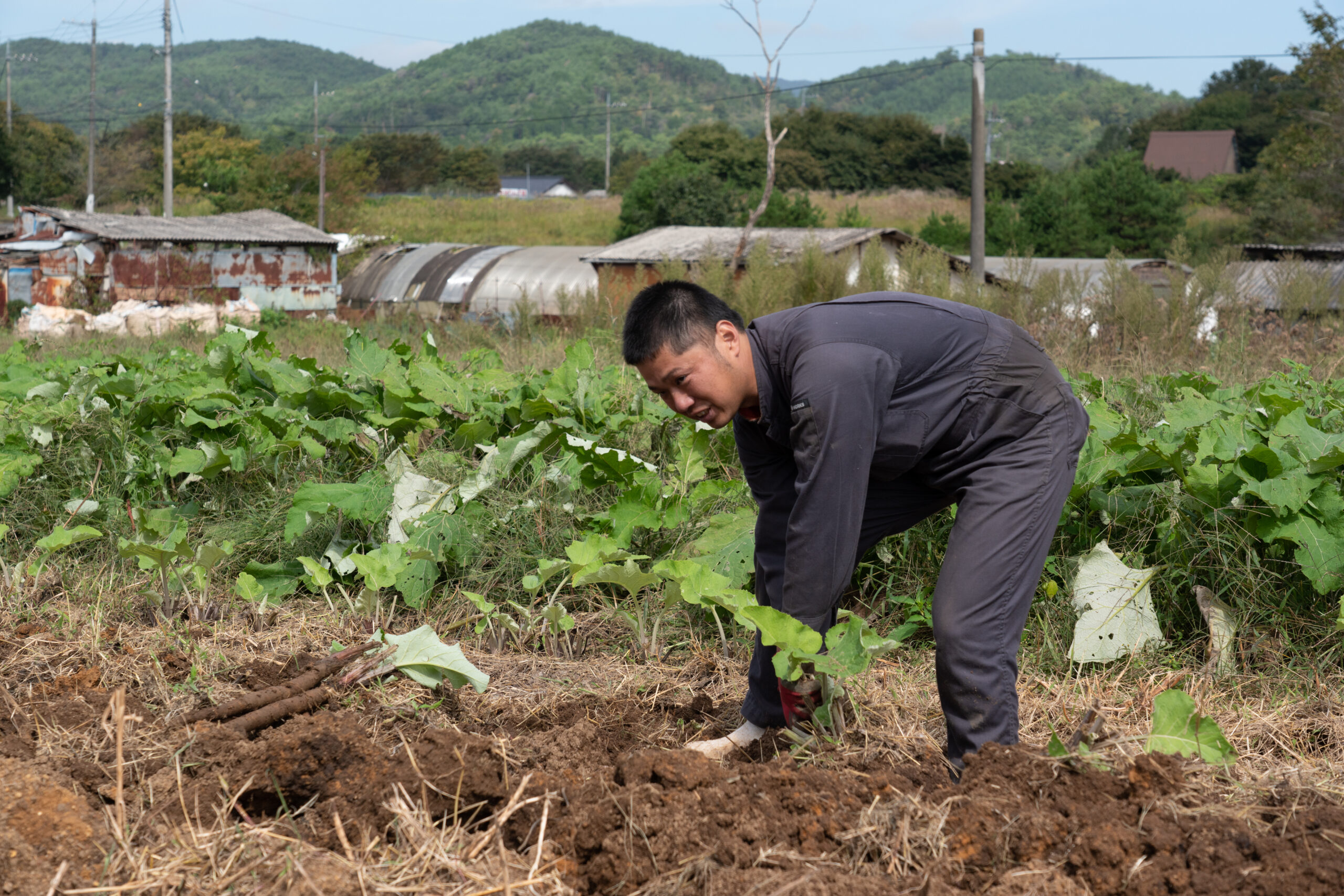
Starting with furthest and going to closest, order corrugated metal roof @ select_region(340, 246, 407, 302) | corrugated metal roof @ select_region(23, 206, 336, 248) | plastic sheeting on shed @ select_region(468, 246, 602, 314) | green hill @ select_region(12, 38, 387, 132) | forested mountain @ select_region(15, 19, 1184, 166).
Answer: green hill @ select_region(12, 38, 387, 132)
forested mountain @ select_region(15, 19, 1184, 166)
corrugated metal roof @ select_region(340, 246, 407, 302)
plastic sheeting on shed @ select_region(468, 246, 602, 314)
corrugated metal roof @ select_region(23, 206, 336, 248)

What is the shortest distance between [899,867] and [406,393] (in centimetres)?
Result: 312

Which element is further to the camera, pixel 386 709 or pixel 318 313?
pixel 318 313

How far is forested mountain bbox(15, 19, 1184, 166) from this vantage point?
105438 mm

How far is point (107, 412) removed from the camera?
489 centimetres

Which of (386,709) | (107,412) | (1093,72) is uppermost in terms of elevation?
(1093,72)

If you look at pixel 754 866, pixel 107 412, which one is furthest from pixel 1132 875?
pixel 107 412

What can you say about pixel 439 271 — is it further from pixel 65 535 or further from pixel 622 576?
pixel 622 576

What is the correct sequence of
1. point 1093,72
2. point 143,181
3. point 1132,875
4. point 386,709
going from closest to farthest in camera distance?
point 1132,875, point 386,709, point 143,181, point 1093,72

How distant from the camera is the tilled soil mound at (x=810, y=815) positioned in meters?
1.81

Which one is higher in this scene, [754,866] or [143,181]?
[143,181]

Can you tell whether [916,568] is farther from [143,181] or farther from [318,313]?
[143,181]

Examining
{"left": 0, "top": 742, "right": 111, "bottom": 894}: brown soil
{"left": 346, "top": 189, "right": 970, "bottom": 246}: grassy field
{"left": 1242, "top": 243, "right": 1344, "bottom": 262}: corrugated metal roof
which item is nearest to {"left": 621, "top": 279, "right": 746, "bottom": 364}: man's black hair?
{"left": 0, "top": 742, "right": 111, "bottom": 894}: brown soil

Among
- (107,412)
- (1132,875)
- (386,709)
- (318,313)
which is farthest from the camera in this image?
(318,313)

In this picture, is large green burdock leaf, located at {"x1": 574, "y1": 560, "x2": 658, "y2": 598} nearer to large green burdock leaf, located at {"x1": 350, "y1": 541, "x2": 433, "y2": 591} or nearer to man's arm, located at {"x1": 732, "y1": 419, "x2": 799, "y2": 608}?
man's arm, located at {"x1": 732, "y1": 419, "x2": 799, "y2": 608}
